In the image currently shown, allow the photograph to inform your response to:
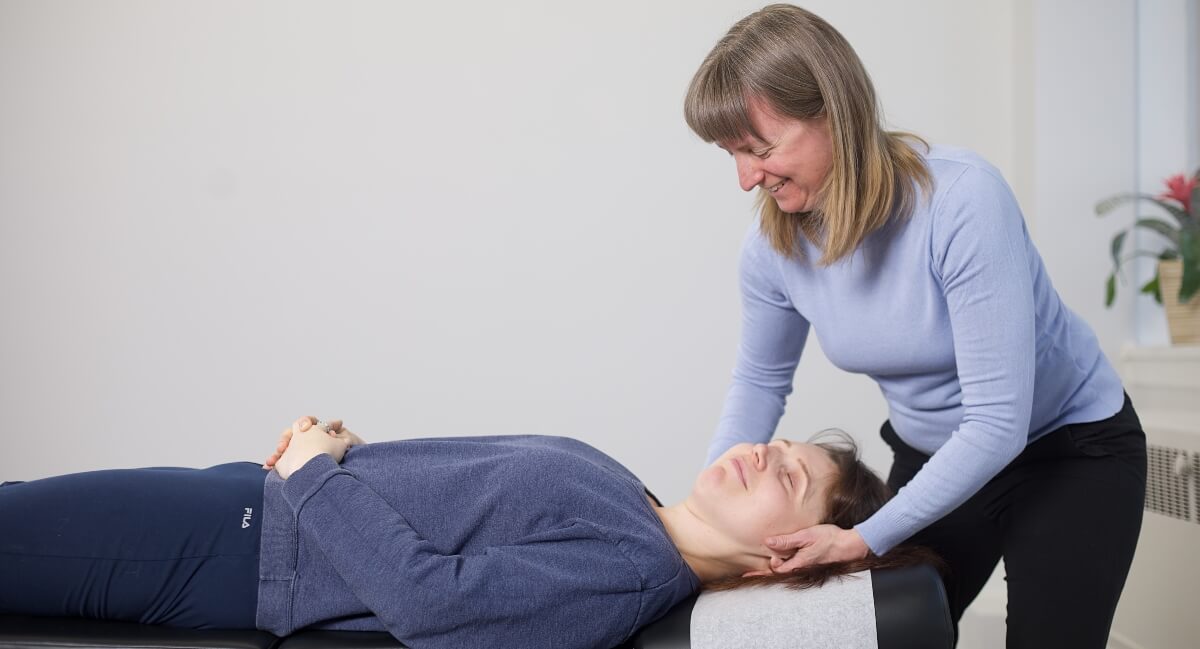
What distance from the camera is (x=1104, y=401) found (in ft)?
4.79

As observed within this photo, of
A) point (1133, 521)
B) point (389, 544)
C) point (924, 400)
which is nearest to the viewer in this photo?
point (389, 544)

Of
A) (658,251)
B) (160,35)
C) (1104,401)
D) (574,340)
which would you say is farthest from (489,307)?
(1104,401)

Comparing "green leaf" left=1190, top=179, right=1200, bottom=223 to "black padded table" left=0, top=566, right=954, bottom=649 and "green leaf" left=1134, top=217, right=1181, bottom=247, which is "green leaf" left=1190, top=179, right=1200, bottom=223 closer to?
"green leaf" left=1134, top=217, right=1181, bottom=247

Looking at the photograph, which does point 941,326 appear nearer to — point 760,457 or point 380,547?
point 760,457

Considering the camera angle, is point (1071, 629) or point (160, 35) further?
point (160, 35)

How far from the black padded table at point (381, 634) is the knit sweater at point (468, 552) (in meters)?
0.03

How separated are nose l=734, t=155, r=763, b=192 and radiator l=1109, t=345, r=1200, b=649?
4.89 feet

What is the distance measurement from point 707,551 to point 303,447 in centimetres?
65

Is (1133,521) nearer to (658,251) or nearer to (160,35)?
(658,251)

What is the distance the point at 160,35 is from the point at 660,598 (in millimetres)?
2407

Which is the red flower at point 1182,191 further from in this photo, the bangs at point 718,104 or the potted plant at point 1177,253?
the bangs at point 718,104

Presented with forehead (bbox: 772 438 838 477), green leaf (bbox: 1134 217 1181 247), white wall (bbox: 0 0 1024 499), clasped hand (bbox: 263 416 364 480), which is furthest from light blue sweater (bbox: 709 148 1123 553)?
green leaf (bbox: 1134 217 1181 247)

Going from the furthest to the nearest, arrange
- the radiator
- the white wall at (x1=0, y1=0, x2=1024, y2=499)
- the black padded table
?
1. the white wall at (x1=0, y1=0, x2=1024, y2=499)
2. the radiator
3. the black padded table

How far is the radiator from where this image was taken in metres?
2.22
